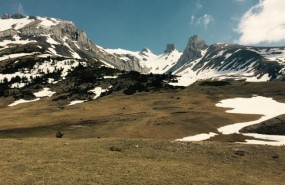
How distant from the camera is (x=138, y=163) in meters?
33.0

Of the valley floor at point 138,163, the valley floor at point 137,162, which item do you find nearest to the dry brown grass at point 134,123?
the valley floor at point 137,162

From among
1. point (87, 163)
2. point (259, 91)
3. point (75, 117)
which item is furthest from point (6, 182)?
point (259, 91)

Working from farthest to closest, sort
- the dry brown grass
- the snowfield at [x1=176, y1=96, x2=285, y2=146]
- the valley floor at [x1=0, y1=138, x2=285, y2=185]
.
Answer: the dry brown grass < the snowfield at [x1=176, y1=96, x2=285, y2=146] < the valley floor at [x1=0, y1=138, x2=285, y2=185]

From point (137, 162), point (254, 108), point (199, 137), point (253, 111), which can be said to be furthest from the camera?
point (254, 108)

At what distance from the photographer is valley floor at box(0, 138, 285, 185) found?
92.0 feet

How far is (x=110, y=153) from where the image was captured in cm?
3650

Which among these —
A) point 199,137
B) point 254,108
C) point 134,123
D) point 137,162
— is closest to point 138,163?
point 137,162

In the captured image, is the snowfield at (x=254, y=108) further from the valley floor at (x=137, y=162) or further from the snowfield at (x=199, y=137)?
the valley floor at (x=137, y=162)

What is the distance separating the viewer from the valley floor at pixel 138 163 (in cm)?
2803

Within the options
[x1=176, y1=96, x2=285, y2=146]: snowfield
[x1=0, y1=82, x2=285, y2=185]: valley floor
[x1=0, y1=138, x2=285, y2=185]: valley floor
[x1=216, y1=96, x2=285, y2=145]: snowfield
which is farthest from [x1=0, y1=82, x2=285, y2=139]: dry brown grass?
[x1=0, y1=138, x2=285, y2=185]: valley floor

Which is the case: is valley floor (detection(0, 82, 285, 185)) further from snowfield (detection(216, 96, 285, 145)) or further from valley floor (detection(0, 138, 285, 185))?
snowfield (detection(216, 96, 285, 145))

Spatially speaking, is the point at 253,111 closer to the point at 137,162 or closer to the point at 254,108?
the point at 254,108

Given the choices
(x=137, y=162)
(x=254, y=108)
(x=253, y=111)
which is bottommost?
(x=253, y=111)

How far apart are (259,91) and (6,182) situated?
152m
